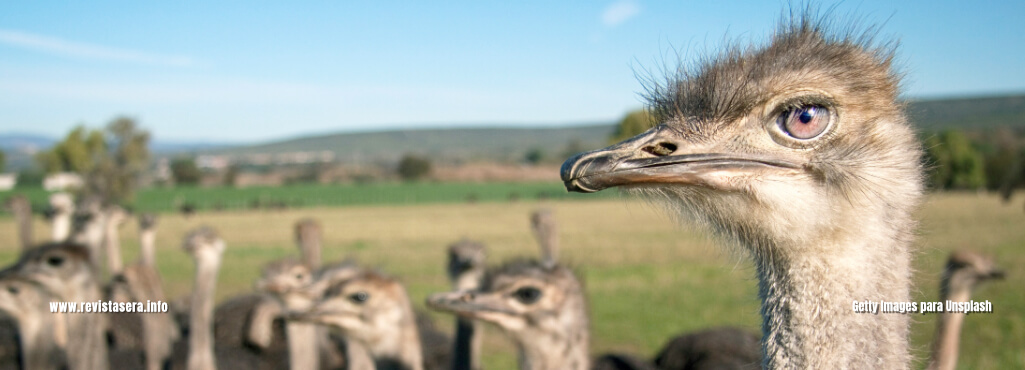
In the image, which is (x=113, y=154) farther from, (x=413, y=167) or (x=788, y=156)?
(x=788, y=156)

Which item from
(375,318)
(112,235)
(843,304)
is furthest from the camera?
(112,235)

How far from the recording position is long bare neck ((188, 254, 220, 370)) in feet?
17.4

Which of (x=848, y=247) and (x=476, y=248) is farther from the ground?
(x=848, y=247)

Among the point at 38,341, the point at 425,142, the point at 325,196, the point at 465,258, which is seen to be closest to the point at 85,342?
the point at 38,341

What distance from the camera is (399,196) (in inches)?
2562

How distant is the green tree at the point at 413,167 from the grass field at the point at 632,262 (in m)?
51.5

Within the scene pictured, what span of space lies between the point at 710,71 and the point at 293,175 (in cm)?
9557

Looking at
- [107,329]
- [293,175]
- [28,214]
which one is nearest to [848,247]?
[107,329]

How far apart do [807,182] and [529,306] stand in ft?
8.00

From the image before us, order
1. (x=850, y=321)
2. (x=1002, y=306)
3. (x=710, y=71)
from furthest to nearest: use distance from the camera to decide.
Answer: (x=1002, y=306) < (x=710, y=71) < (x=850, y=321)

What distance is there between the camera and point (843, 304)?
6.48 feet

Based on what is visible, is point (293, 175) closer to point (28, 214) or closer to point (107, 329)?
point (28, 214)

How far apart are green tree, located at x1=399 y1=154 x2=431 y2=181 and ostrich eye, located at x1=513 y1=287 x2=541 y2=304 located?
88.0m

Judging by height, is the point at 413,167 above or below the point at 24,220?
below
